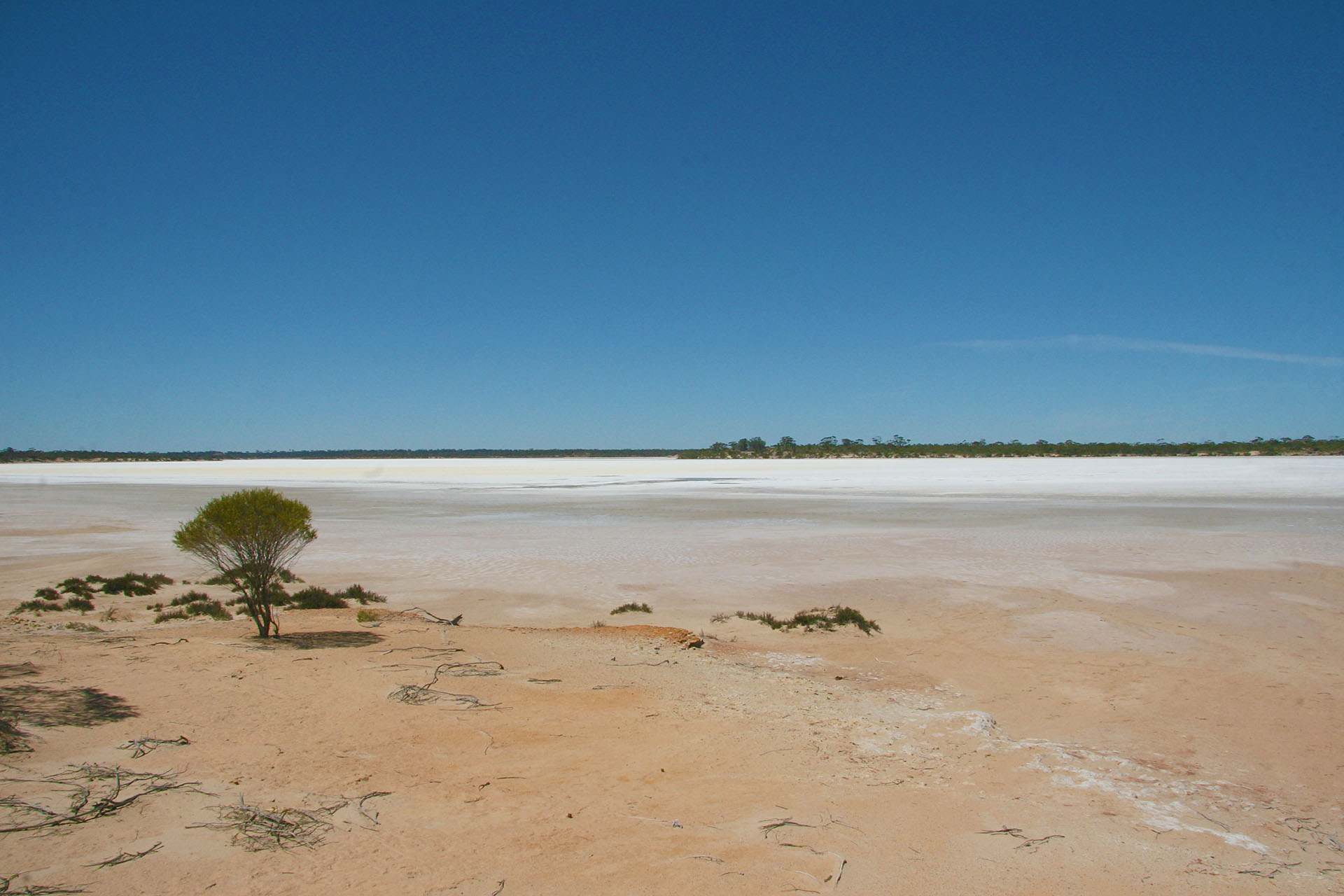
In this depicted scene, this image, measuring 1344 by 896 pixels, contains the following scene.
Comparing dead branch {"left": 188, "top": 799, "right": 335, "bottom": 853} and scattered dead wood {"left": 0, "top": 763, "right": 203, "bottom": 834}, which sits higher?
scattered dead wood {"left": 0, "top": 763, "right": 203, "bottom": 834}

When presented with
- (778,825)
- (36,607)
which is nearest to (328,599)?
(36,607)

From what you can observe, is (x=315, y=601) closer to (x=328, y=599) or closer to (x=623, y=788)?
(x=328, y=599)

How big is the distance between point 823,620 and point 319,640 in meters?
6.36

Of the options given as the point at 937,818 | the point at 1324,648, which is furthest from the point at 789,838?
the point at 1324,648

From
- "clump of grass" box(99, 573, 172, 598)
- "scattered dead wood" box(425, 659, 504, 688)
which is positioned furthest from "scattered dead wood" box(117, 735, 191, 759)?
"clump of grass" box(99, 573, 172, 598)

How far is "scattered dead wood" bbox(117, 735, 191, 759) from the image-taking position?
5.19 meters

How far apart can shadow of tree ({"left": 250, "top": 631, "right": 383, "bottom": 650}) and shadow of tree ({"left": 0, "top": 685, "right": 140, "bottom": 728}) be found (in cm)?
227

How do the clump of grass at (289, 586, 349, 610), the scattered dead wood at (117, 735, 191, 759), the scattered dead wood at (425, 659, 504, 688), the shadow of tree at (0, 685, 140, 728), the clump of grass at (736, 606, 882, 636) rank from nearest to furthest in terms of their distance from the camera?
the scattered dead wood at (117, 735, 191, 759), the shadow of tree at (0, 685, 140, 728), the scattered dead wood at (425, 659, 504, 688), the clump of grass at (736, 606, 882, 636), the clump of grass at (289, 586, 349, 610)

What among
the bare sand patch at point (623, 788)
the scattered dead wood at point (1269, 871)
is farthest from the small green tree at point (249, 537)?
the scattered dead wood at point (1269, 871)

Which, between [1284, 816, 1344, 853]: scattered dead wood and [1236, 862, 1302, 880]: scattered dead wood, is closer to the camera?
[1236, 862, 1302, 880]: scattered dead wood

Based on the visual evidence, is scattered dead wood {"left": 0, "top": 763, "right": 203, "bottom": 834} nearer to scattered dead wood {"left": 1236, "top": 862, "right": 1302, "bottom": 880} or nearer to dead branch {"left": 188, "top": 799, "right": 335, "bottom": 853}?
dead branch {"left": 188, "top": 799, "right": 335, "bottom": 853}

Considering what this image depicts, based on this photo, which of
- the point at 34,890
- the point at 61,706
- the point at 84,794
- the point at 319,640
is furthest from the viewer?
the point at 319,640

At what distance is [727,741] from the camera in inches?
236

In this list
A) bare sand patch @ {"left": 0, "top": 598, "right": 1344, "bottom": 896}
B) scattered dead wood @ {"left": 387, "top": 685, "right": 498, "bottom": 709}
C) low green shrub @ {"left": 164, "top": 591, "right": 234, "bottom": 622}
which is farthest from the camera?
low green shrub @ {"left": 164, "top": 591, "right": 234, "bottom": 622}
